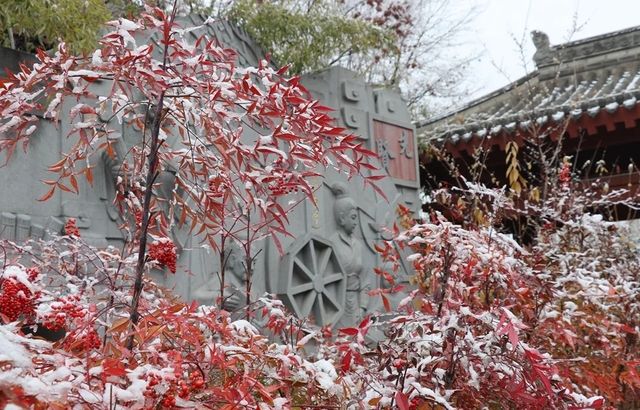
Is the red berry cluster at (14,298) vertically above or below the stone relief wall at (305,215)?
below

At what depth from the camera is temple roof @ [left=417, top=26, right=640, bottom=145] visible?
6.94 metres

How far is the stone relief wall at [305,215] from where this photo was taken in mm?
3879

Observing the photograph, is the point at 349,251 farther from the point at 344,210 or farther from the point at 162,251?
the point at 162,251

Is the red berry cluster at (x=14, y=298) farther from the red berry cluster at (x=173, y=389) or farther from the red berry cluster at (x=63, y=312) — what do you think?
the red berry cluster at (x=173, y=389)

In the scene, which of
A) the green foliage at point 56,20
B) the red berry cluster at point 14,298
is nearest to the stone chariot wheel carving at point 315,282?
the green foliage at point 56,20

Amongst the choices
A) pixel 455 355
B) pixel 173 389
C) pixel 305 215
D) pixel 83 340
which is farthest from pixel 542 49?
pixel 173 389

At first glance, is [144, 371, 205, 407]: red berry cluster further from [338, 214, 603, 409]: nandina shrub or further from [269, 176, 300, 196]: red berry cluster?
[269, 176, 300, 196]: red berry cluster

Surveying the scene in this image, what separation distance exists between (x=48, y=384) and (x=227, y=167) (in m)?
0.83

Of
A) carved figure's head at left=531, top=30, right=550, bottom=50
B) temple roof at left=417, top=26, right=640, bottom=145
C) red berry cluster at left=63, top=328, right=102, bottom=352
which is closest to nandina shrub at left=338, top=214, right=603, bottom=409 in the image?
red berry cluster at left=63, top=328, right=102, bottom=352

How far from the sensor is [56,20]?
3.82 meters

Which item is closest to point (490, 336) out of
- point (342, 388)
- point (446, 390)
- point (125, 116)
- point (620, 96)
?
point (446, 390)

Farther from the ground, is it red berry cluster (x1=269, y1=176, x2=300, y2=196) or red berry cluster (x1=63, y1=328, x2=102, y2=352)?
red berry cluster (x1=269, y1=176, x2=300, y2=196)

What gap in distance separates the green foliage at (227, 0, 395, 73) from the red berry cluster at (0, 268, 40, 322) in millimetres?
3640

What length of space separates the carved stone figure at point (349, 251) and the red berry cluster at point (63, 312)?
11.7ft
